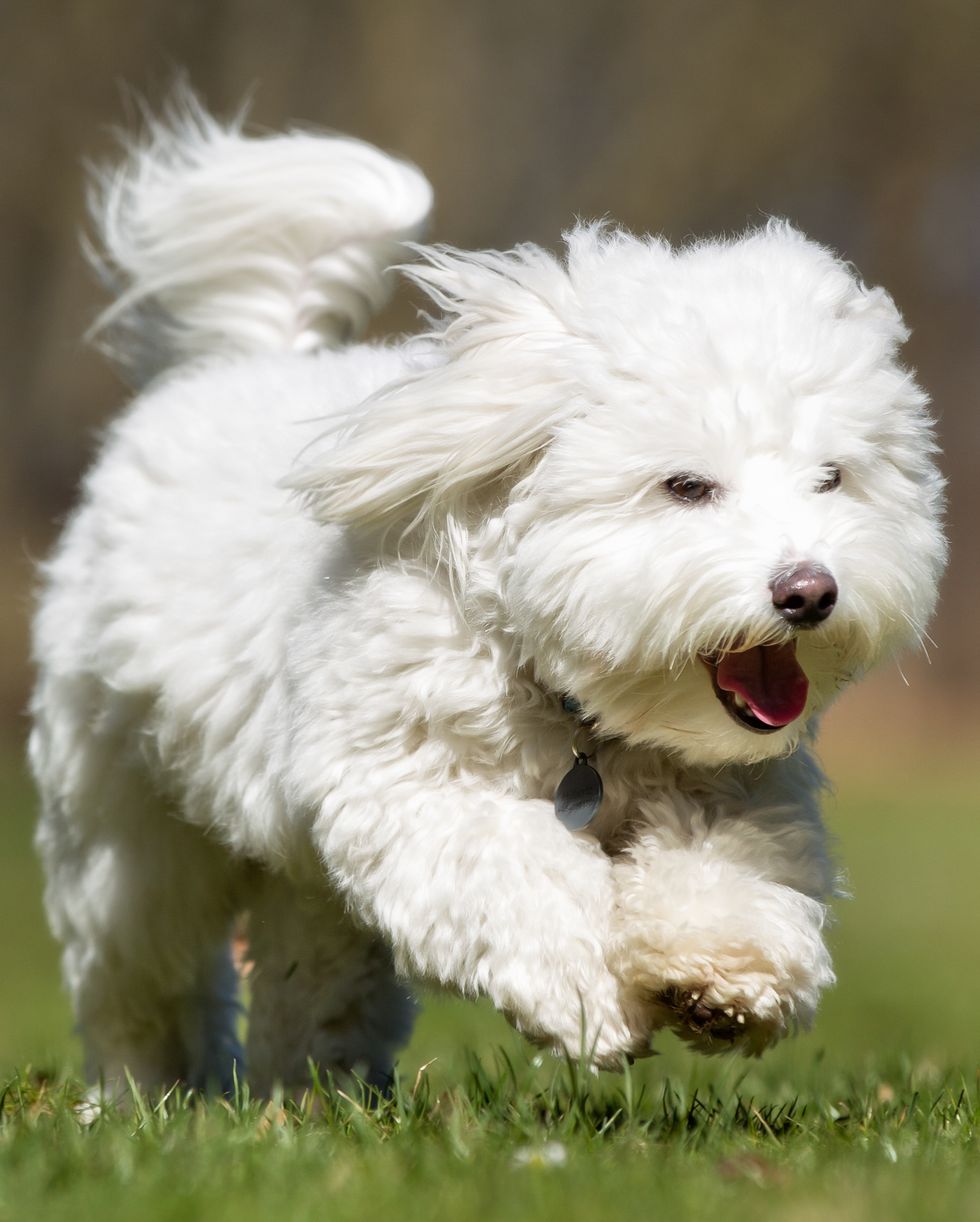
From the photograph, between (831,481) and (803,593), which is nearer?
(803,593)

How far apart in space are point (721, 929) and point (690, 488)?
30.7 inches

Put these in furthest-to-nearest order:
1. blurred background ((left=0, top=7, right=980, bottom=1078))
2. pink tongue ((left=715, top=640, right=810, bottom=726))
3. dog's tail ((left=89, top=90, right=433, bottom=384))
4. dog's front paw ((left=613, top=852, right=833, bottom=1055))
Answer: blurred background ((left=0, top=7, right=980, bottom=1078)), dog's tail ((left=89, top=90, right=433, bottom=384)), pink tongue ((left=715, top=640, right=810, bottom=726)), dog's front paw ((left=613, top=852, right=833, bottom=1055))

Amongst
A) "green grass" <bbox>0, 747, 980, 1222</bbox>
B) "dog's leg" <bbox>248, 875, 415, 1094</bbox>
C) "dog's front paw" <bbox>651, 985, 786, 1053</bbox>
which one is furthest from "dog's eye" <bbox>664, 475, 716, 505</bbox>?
"dog's leg" <bbox>248, 875, 415, 1094</bbox>

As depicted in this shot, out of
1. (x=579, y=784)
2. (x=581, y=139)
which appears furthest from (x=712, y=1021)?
(x=581, y=139)

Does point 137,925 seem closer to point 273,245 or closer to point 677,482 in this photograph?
point 273,245

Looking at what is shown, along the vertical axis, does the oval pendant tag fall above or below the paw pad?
above

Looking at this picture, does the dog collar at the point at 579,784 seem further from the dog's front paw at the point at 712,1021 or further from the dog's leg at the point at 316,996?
the dog's leg at the point at 316,996

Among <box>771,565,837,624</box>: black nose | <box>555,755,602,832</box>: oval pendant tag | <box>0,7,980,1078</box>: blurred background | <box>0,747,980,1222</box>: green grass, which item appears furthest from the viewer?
<box>0,7,980,1078</box>: blurred background

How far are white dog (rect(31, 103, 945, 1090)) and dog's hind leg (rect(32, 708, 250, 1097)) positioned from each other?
0.26m

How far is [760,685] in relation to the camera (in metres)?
3.28

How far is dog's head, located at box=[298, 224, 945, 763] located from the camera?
123 inches

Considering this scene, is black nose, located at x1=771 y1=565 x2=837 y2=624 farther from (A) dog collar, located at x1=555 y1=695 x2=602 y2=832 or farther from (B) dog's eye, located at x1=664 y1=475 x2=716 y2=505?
(A) dog collar, located at x1=555 y1=695 x2=602 y2=832

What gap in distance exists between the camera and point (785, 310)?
3379 millimetres

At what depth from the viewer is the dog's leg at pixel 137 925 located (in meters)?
4.67
